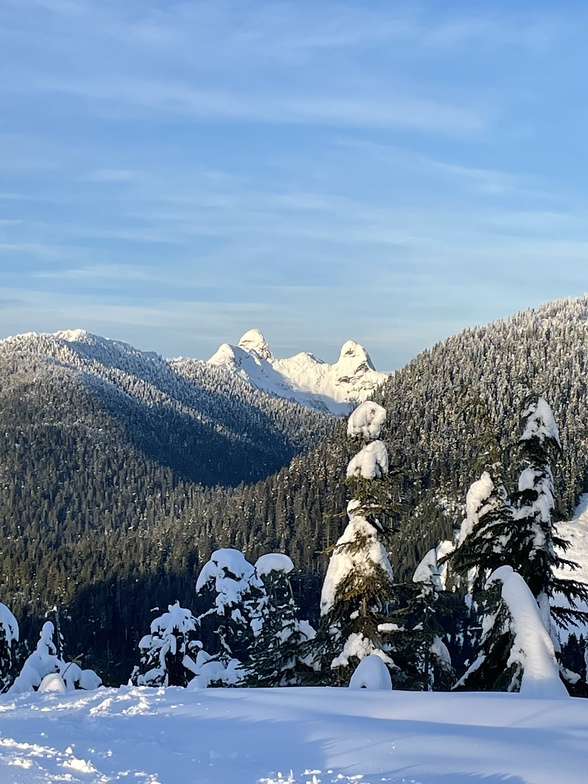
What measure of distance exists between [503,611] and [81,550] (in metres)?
182

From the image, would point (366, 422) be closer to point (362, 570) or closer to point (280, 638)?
point (362, 570)

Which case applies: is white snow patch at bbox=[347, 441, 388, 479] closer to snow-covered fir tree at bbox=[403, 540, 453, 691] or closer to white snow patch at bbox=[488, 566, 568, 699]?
snow-covered fir tree at bbox=[403, 540, 453, 691]

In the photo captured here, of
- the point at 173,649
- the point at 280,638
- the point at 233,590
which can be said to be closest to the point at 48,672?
the point at 173,649

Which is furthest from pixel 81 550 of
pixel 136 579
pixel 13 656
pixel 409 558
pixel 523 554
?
pixel 523 554

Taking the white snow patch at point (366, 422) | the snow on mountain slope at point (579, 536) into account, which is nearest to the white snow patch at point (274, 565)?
the white snow patch at point (366, 422)

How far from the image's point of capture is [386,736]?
35.1 ft

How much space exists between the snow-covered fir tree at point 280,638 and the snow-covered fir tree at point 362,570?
4.14 metres

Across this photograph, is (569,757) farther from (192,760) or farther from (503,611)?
(503,611)

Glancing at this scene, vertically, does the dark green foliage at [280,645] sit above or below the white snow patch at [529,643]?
below

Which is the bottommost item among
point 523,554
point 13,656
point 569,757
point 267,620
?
point 13,656

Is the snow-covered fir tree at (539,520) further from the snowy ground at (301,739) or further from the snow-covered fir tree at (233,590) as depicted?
the snow-covered fir tree at (233,590)

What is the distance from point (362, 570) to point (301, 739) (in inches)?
334

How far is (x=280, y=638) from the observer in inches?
1033

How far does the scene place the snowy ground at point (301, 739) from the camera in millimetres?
9367
